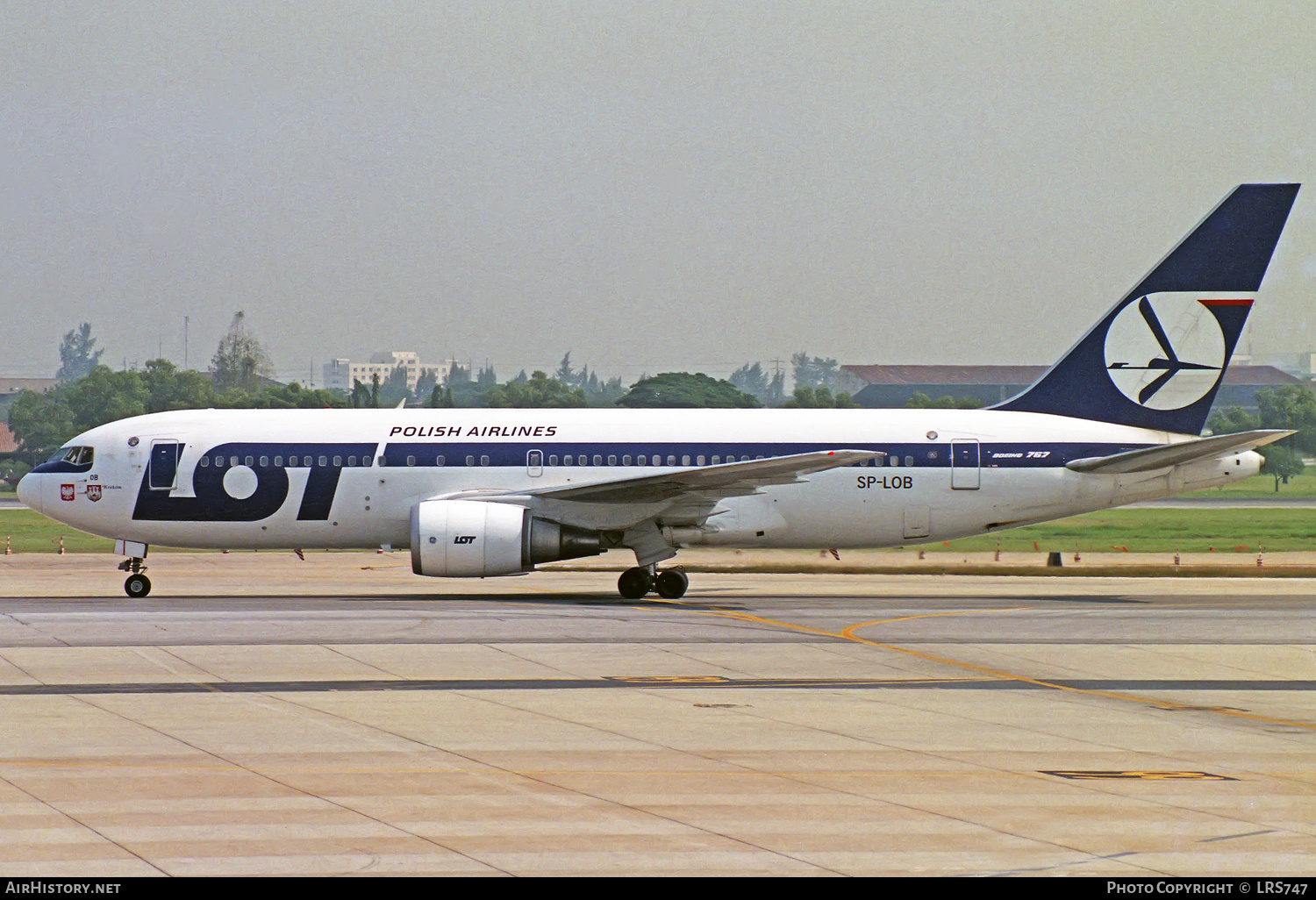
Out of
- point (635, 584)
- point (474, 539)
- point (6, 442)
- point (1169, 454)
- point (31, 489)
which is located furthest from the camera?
point (6, 442)

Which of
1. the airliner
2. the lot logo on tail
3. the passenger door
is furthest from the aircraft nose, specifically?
the lot logo on tail

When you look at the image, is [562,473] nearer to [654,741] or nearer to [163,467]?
[163,467]

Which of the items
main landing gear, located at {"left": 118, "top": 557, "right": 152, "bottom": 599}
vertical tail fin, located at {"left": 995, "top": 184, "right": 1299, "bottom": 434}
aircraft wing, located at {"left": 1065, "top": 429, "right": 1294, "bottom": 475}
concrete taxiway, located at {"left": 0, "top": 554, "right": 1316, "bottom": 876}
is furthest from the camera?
vertical tail fin, located at {"left": 995, "top": 184, "right": 1299, "bottom": 434}

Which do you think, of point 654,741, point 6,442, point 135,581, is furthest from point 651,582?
point 6,442

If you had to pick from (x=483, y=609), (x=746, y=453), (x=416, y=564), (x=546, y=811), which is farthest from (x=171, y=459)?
(x=546, y=811)

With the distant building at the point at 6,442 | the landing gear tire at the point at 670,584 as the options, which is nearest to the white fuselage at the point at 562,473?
the landing gear tire at the point at 670,584

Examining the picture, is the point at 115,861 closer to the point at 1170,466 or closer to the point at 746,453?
the point at 746,453

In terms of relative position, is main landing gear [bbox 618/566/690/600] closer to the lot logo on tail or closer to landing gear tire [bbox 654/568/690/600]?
landing gear tire [bbox 654/568/690/600]

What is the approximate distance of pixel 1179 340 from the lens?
3653 cm

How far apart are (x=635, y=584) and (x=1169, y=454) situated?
42.2 feet

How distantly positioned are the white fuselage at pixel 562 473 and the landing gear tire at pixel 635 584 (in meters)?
1.13

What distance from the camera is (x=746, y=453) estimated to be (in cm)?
3506

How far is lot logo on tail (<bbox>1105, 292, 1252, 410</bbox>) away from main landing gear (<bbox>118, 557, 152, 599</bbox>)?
24.0 metres

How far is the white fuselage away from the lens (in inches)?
1361
